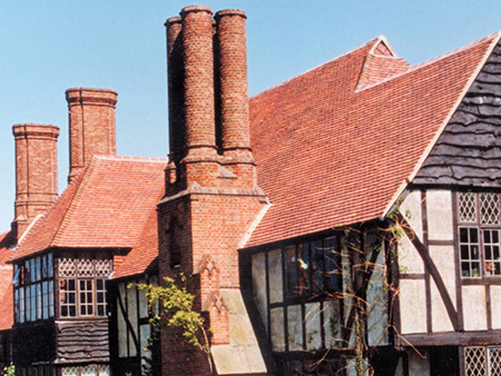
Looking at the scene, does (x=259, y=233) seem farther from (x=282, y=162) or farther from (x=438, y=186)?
(x=438, y=186)

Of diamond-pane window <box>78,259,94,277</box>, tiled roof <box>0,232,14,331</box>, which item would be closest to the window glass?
diamond-pane window <box>78,259,94,277</box>

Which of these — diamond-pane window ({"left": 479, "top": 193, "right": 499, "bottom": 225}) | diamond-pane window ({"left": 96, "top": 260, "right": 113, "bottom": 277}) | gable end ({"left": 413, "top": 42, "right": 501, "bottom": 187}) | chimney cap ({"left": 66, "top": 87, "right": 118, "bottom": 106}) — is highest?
chimney cap ({"left": 66, "top": 87, "right": 118, "bottom": 106})

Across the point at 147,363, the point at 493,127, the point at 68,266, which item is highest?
the point at 493,127

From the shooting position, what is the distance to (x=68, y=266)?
28234 millimetres

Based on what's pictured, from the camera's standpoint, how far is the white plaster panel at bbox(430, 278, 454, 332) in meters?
17.6

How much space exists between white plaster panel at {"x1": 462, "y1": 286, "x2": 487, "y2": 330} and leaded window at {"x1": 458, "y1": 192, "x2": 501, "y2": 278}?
302mm

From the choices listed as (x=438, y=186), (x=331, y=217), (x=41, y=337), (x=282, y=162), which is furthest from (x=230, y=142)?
(x=41, y=337)

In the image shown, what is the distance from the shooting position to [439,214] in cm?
1803

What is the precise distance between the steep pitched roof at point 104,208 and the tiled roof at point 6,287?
186 inches

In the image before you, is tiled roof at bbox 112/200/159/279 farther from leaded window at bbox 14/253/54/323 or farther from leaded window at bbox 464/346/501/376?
leaded window at bbox 464/346/501/376

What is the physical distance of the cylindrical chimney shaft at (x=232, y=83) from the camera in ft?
77.0

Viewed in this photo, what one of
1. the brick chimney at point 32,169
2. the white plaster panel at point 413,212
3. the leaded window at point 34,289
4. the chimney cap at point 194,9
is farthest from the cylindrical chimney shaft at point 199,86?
the brick chimney at point 32,169

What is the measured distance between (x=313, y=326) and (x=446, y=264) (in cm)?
313

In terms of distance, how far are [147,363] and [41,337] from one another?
4629 mm
